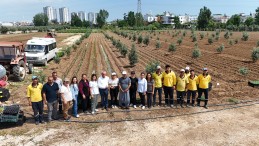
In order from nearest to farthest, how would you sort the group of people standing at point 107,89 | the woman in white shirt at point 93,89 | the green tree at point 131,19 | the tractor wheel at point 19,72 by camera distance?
the group of people standing at point 107,89, the woman in white shirt at point 93,89, the tractor wheel at point 19,72, the green tree at point 131,19

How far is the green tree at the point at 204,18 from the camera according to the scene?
90375mm

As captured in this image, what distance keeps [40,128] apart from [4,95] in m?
3.36

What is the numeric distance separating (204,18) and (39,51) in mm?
80790

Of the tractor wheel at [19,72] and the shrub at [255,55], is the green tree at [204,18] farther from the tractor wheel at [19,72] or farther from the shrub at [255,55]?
the tractor wheel at [19,72]

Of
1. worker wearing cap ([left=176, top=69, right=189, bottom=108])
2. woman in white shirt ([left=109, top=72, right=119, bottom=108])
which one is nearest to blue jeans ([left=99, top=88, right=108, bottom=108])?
woman in white shirt ([left=109, top=72, right=119, bottom=108])

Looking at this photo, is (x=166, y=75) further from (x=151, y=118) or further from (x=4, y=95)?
(x=4, y=95)

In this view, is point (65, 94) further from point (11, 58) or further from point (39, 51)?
point (39, 51)

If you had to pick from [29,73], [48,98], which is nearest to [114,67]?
[29,73]

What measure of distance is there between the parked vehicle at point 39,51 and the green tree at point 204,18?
78660 mm

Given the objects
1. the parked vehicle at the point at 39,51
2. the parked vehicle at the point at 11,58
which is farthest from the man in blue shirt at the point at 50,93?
the parked vehicle at the point at 39,51

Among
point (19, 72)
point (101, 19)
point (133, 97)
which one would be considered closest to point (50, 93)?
point (133, 97)

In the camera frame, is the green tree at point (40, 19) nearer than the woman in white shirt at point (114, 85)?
No

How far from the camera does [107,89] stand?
372 inches

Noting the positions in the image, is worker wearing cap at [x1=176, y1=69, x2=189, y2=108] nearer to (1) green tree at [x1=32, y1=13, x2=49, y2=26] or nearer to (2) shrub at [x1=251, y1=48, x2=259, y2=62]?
(2) shrub at [x1=251, y1=48, x2=259, y2=62]
